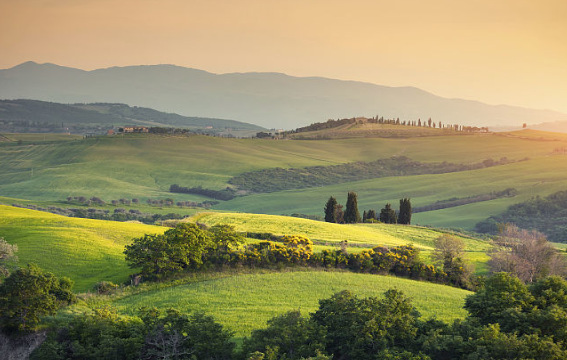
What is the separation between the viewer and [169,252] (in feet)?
157

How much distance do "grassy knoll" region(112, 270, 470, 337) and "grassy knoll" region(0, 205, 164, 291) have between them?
27.4 feet

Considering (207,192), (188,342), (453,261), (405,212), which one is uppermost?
(453,261)

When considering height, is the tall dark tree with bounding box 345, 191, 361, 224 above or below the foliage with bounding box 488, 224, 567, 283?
below

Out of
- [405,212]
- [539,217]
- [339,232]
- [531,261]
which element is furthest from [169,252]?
[539,217]

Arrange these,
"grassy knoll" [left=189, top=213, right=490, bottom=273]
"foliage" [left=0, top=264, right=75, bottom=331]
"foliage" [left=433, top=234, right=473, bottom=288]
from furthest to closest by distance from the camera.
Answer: "grassy knoll" [left=189, top=213, right=490, bottom=273]
"foliage" [left=433, top=234, right=473, bottom=288]
"foliage" [left=0, top=264, right=75, bottom=331]

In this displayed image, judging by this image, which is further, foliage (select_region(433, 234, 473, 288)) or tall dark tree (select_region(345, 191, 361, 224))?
tall dark tree (select_region(345, 191, 361, 224))

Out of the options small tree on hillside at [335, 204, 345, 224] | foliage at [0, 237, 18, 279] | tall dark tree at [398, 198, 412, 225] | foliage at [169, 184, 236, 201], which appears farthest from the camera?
foliage at [169, 184, 236, 201]

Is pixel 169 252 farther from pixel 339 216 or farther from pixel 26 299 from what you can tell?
pixel 339 216

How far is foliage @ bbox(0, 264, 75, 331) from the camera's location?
31.8 m

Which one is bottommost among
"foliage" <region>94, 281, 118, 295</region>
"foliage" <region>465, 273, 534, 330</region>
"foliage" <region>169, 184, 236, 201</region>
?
"foliage" <region>169, 184, 236, 201</region>

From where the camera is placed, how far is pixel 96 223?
6888cm

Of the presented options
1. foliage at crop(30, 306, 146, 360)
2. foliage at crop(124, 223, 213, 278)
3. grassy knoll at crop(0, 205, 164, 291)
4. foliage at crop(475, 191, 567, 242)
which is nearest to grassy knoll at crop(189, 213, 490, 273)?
grassy knoll at crop(0, 205, 164, 291)

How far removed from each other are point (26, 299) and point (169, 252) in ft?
52.2

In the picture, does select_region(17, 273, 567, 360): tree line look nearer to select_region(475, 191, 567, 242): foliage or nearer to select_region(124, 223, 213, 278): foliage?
select_region(124, 223, 213, 278): foliage
